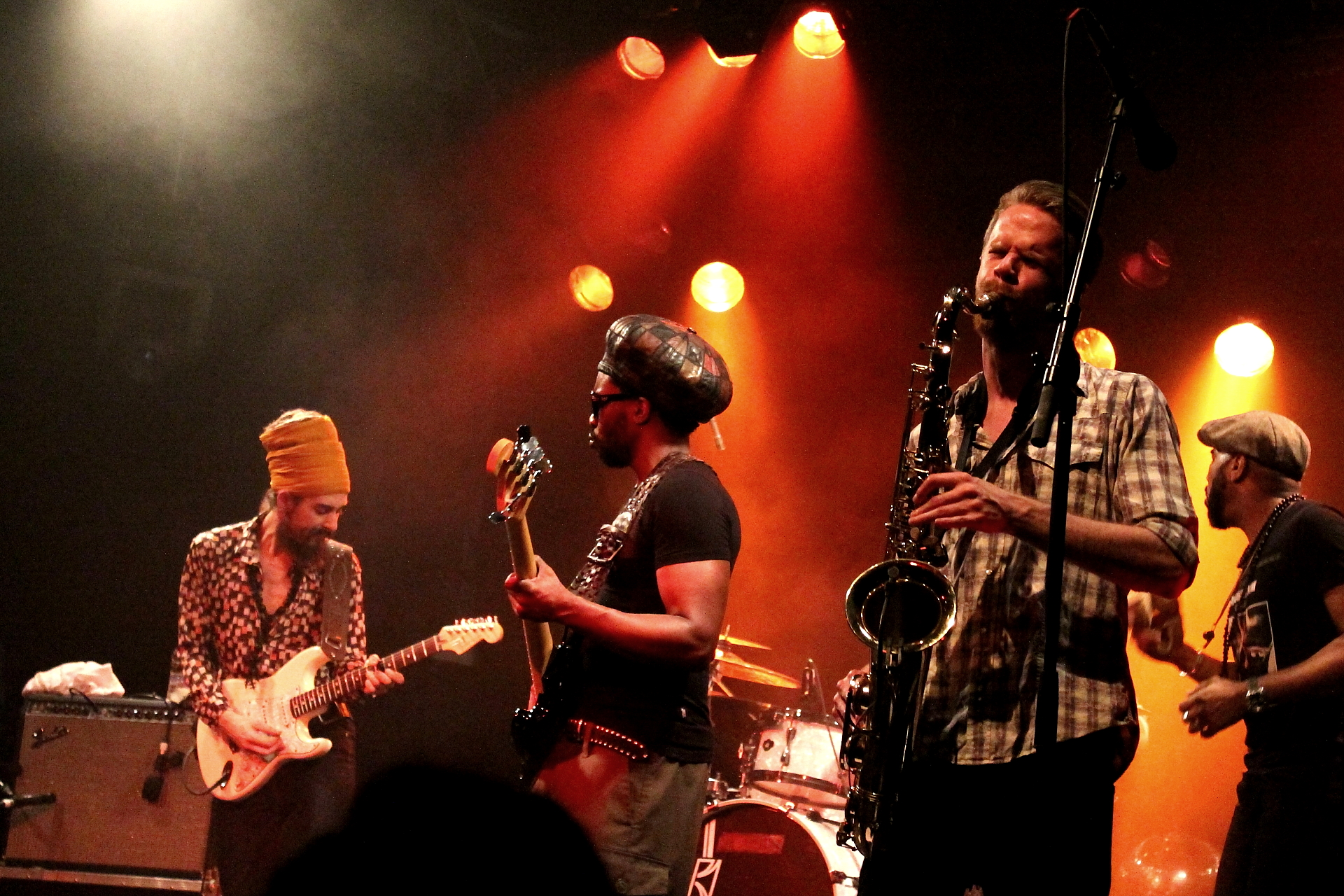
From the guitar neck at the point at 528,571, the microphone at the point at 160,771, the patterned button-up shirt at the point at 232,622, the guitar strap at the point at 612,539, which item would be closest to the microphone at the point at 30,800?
the microphone at the point at 160,771

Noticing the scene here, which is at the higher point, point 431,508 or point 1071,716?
point 431,508

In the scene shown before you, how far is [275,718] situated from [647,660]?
3640mm

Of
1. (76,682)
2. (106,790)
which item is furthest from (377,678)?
(76,682)

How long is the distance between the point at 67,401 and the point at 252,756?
350cm

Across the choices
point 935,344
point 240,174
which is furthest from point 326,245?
point 935,344

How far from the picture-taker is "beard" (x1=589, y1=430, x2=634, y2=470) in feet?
10.5

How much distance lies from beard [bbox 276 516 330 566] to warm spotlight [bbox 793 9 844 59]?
4.34m

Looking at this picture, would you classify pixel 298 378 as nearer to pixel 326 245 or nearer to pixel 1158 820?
pixel 326 245

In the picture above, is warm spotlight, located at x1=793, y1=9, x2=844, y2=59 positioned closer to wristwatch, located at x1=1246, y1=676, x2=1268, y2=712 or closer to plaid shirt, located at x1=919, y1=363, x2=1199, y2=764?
wristwatch, located at x1=1246, y1=676, x2=1268, y2=712

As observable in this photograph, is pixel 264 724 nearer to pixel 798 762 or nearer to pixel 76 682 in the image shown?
pixel 76 682

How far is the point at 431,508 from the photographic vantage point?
8.31 meters

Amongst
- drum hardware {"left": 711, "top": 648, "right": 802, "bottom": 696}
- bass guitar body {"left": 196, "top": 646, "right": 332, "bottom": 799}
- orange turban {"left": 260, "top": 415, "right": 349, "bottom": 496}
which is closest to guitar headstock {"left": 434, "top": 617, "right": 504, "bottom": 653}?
bass guitar body {"left": 196, "top": 646, "right": 332, "bottom": 799}

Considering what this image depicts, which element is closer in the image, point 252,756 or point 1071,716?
point 1071,716

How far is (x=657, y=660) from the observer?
276 cm
